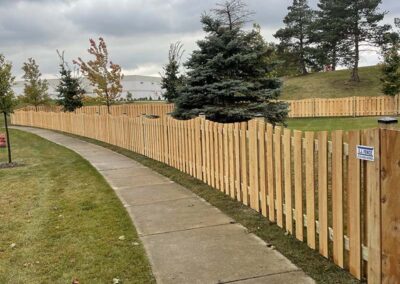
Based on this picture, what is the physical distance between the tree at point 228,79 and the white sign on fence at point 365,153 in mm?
7368

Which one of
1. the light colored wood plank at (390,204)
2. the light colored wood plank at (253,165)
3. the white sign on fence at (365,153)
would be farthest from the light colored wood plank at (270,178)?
the light colored wood plank at (390,204)

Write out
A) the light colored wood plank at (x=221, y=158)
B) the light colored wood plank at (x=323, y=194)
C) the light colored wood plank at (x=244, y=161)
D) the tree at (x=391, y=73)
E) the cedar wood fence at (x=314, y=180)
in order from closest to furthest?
1. the cedar wood fence at (x=314, y=180)
2. the light colored wood plank at (x=323, y=194)
3. the light colored wood plank at (x=244, y=161)
4. the light colored wood plank at (x=221, y=158)
5. the tree at (x=391, y=73)

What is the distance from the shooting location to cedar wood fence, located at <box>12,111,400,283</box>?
3393 mm

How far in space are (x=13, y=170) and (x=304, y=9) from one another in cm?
4884

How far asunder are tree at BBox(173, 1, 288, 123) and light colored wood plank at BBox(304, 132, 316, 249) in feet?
21.1

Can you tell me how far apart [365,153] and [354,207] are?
1.78 feet

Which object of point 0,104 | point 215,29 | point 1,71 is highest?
point 215,29

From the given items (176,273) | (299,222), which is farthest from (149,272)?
(299,222)

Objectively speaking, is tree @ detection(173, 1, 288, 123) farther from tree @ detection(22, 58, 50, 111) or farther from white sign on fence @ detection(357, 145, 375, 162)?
tree @ detection(22, 58, 50, 111)

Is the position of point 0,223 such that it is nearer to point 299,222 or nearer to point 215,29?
point 299,222

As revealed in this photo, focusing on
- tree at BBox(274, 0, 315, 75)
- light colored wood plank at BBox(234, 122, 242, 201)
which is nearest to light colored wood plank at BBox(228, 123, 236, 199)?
light colored wood plank at BBox(234, 122, 242, 201)

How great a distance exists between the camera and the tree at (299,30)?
52.5 metres

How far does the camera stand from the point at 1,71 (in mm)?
12062

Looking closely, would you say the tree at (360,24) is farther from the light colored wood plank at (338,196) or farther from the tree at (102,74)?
the light colored wood plank at (338,196)
